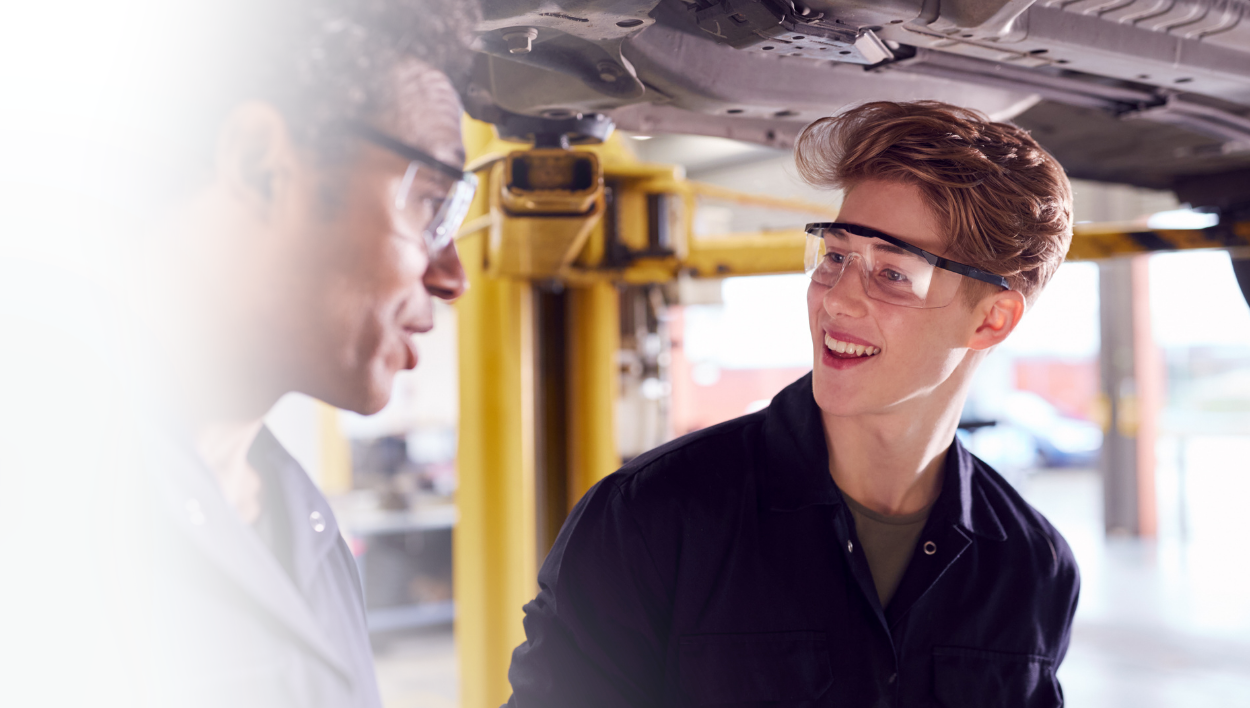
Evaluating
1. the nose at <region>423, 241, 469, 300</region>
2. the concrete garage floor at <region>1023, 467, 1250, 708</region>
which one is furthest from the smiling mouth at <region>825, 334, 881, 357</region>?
the concrete garage floor at <region>1023, 467, 1250, 708</region>

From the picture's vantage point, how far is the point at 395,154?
691mm

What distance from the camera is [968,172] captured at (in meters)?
1.44

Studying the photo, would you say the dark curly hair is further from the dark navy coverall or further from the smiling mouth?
the smiling mouth

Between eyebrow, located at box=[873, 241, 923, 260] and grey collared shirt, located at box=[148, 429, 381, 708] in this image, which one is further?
eyebrow, located at box=[873, 241, 923, 260]

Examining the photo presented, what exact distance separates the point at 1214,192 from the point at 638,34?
2.45 m

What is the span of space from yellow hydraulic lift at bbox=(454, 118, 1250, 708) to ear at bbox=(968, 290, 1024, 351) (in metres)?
1.12

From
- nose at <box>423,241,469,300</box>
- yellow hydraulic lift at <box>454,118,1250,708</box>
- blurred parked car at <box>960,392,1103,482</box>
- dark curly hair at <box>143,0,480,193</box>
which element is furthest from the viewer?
blurred parked car at <box>960,392,1103,482</box>

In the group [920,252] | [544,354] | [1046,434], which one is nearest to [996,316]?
[920,252]

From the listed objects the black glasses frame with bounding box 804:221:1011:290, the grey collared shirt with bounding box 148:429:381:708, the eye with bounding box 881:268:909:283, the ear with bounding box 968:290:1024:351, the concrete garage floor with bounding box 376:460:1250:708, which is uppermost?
the black glasses frame with bounding box 804:221:1011:290

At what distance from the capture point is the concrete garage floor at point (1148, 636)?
4.48 m

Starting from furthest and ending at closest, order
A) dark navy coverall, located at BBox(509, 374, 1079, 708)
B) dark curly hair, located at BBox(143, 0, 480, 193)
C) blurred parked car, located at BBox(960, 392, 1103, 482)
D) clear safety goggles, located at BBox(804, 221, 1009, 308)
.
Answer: blurred parked car, located at BBox(960, 392, 1103, 482)
clear safety goggles, located at BBox(804, 221, 1009, 308)
dark navy coverall, located at BBox(509, 374, 1079, 708)
dark curly hair, located at BBox(143, 0, 480, 193)

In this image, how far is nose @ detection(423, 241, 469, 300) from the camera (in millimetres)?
749

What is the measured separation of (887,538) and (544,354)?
153 centimetres

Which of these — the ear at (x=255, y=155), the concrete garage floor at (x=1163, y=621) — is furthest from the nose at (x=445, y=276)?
the concrete garage floor at (x=1163, y=621)
